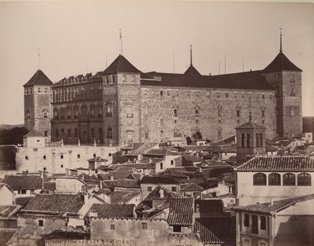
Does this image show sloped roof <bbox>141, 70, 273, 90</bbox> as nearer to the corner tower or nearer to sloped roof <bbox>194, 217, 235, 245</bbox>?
the corner tower

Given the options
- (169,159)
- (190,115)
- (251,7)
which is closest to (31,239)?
(251,7)

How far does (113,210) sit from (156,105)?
983cm

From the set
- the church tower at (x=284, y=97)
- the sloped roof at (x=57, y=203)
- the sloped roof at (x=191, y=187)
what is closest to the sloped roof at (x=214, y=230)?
the sloped roof at (x=57, y=203)

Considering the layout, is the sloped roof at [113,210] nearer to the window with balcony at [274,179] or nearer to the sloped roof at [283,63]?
the window with balcony at [274,179]

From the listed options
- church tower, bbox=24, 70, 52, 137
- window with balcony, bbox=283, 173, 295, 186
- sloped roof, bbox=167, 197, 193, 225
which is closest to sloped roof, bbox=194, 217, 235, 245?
sloped roof, bbox=167, 197, 193, 225

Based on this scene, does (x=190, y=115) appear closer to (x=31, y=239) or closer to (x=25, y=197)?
(x=25, y=197)

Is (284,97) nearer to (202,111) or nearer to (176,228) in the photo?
(202,111)

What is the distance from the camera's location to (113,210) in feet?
22.4

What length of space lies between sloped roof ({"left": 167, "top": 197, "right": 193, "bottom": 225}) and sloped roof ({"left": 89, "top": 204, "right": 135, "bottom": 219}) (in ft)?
1.44

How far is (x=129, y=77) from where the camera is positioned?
15.7 meters

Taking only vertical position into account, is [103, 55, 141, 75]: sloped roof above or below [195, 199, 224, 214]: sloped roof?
above

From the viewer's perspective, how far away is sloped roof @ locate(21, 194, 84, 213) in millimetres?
7148

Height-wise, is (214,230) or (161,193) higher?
(161,193)

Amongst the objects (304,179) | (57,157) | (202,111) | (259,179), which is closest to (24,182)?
(259,179)
